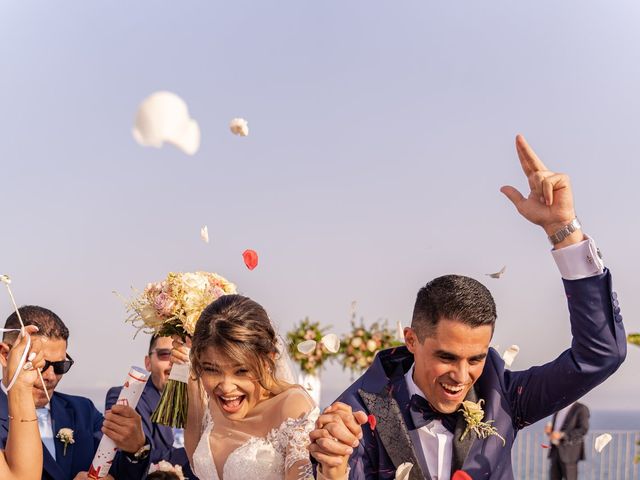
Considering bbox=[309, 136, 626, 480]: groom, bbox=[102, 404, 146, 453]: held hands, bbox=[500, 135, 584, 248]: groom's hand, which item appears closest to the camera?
bbox=[500, 135, 584, 248]: groom's hand

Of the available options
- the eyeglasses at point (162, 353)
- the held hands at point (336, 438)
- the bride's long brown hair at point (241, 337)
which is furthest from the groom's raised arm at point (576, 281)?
the eyeglasses at point (162, 353)

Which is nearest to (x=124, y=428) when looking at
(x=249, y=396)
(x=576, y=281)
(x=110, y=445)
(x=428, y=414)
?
(x=110, y=445)

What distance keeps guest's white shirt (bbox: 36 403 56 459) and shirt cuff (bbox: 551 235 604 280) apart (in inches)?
176

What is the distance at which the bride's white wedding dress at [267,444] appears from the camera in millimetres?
4922

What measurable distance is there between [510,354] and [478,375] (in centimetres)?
87

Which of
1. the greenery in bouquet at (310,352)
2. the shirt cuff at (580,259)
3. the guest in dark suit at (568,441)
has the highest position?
the shirt cuff at (580,259)

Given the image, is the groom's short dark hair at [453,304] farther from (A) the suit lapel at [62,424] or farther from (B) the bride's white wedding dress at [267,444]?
(A) the suit lapel at [62,424]

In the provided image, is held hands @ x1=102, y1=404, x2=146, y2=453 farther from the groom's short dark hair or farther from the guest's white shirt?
the groom's short dark hair

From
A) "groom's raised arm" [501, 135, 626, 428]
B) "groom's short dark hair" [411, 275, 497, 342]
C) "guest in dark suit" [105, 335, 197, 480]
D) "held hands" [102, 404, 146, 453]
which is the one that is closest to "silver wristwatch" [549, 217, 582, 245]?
"groom's raised arm" [501, 135, 626, 428]

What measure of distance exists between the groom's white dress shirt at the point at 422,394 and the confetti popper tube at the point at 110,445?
2.05 meters

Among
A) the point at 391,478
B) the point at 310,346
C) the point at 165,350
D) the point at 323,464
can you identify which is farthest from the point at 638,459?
the point at 323,464

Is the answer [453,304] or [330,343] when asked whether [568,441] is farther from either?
[453,304]

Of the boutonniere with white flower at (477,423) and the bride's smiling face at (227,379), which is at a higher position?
the bride's smiling face at (227,379)

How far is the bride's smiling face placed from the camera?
5105 mm
